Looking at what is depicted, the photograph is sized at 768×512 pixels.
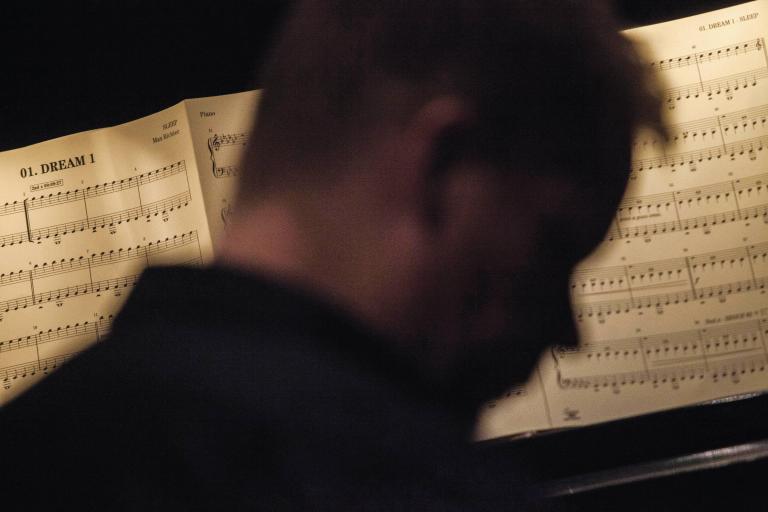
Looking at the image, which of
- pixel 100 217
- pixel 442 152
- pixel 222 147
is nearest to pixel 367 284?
pixel 442 152

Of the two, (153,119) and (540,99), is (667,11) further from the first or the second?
(153,119)

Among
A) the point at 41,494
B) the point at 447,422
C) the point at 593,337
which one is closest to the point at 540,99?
the point at 447,422

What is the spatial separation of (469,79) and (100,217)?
1107mm

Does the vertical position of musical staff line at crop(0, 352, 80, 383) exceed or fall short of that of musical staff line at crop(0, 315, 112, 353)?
it falls short

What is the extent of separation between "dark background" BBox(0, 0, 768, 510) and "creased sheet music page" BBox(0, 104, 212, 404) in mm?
155

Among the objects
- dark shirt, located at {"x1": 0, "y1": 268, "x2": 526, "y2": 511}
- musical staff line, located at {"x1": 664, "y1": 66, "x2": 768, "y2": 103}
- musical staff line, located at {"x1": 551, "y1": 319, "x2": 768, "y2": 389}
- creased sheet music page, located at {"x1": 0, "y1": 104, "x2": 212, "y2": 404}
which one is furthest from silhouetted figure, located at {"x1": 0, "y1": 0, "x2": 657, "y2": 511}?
creased sheet music page, located at {"x1": 0, "y1": 104, "x2": 212, "y2": 404}

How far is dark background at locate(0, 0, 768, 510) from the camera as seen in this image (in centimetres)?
154

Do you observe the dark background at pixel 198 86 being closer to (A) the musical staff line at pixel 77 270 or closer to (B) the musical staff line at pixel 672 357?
(B) the musical staff line at pixel 672 357

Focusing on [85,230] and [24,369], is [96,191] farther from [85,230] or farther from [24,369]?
[24,369]

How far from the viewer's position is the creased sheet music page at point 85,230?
1.54 metres

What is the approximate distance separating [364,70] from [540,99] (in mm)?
200

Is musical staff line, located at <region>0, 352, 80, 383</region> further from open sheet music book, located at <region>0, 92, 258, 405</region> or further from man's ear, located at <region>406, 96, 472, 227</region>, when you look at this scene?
man's ear, located at <region>406, 96, 472, 227</region>

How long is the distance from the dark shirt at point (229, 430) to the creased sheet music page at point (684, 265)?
88cm

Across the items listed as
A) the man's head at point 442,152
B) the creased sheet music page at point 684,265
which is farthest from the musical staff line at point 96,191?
the creased sheet music page at point 684,265
